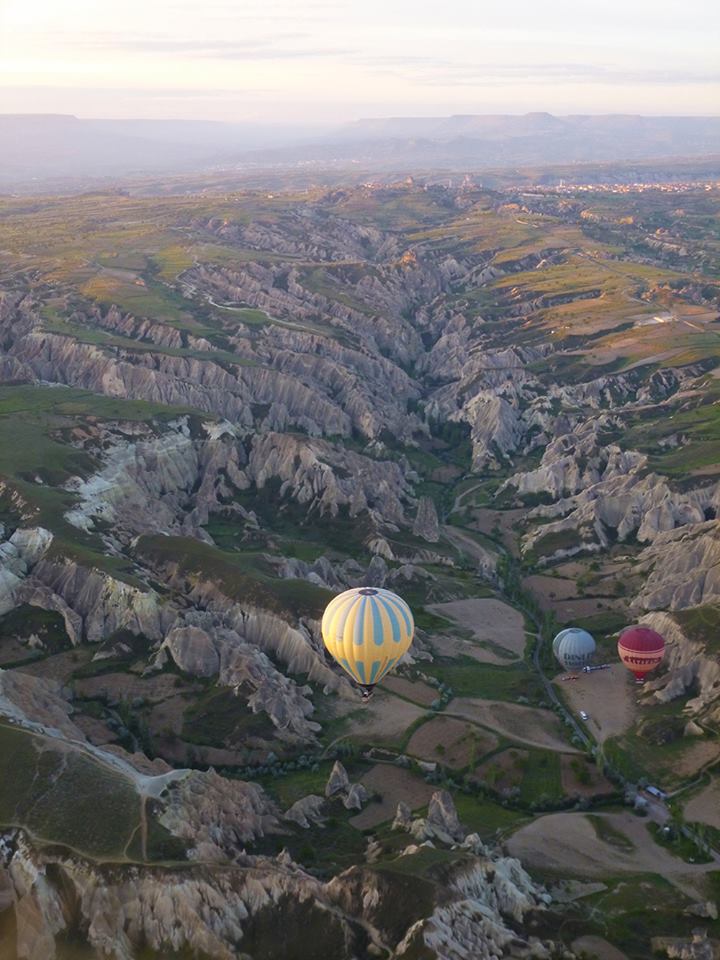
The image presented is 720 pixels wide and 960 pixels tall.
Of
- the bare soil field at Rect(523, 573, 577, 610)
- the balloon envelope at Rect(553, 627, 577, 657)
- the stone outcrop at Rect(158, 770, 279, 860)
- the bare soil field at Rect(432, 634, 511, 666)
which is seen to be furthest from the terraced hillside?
the balloon envelope at Rect(553, 627, 577, 657)

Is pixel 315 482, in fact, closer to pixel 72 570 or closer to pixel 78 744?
pixel 72 570

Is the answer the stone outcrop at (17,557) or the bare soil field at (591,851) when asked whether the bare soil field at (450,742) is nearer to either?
the bare soil field at (591,851)

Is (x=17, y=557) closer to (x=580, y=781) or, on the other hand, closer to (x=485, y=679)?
(x=485, y=679)

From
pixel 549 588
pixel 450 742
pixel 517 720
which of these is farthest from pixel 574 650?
pixel 549 588

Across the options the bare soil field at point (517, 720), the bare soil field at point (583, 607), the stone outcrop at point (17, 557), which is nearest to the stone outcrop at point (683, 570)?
the bare soil field at point (583, 607)

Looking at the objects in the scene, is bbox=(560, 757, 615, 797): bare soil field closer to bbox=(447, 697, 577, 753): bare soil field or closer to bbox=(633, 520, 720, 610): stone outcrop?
bbox=(447, 697, 577, 753): bare soil field

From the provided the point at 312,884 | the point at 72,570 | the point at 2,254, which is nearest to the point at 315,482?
the point at 72,570
